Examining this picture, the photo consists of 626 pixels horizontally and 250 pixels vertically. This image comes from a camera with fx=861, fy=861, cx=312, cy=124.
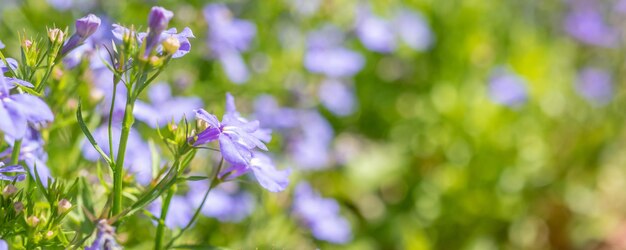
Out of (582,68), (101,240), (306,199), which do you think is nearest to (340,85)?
(306,199)

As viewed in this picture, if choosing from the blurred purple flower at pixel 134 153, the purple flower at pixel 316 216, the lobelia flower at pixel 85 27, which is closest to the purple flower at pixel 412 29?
the purple flower at pixel 316 216

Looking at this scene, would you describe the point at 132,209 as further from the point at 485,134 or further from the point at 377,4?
the point at 377,4

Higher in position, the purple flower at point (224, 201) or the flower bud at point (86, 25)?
the flower bud at point (86, 25)

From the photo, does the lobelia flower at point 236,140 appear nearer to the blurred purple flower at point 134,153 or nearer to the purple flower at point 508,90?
the blurred purple flower at point 134,153

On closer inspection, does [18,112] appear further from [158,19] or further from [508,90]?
[508,90]

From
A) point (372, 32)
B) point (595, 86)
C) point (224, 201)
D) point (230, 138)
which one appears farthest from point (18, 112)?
point (595, 86)

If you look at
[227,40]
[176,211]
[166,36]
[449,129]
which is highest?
[166,36]
